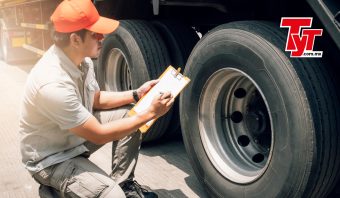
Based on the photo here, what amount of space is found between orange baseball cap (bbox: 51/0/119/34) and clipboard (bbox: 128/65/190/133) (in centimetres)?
50

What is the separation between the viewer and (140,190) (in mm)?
2885

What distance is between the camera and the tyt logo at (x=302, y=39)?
2098 mm

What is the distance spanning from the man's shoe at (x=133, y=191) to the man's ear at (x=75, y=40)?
1078 mm

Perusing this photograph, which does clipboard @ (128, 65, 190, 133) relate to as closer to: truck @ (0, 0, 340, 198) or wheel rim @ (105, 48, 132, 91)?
truck @ (0, 0, 340, 198)

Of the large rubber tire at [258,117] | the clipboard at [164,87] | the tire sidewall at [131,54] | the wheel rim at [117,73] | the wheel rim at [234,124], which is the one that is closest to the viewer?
the large rubber tire at [258,117]

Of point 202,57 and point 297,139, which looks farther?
point 202,57

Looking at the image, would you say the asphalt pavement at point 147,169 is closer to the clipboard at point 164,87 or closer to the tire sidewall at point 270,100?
the tire sidewall at point 270,100

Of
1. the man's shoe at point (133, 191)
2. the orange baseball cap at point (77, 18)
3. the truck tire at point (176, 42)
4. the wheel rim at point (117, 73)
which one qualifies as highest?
the orange baseball cap at point (77, 18)

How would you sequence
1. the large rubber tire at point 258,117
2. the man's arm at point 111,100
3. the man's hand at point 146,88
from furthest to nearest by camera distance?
the man's arm at point 111,100 → the man's hand at point 146,88 → the large rubber tire at point 258,117

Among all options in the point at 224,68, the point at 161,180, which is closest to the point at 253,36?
the point at 224,68

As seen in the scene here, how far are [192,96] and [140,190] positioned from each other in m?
0.77

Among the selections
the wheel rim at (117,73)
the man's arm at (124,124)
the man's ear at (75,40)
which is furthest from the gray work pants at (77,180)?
the wheel rim at (117,73)

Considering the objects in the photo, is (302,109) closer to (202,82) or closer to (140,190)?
(202,82)

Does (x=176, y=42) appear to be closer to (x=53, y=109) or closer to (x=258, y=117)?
(x=258, y=117)
